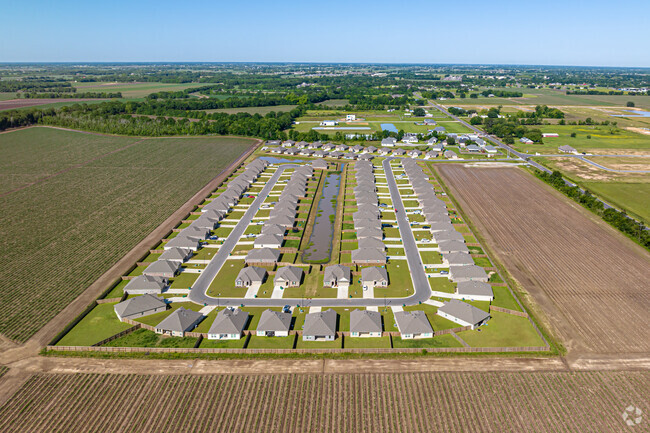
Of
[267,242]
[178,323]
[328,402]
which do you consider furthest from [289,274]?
[328,402]

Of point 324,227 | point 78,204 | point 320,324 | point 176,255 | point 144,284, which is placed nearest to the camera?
point 320,324

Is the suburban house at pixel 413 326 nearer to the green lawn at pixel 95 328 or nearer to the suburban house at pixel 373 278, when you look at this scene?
the suburban house at pixel 373 278

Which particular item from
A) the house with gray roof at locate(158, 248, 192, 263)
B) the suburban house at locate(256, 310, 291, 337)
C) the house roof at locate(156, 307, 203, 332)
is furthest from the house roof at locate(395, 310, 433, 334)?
the house with gray roof at locate(158, 248, 192, 263)

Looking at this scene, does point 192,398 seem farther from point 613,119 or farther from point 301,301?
point 613,119

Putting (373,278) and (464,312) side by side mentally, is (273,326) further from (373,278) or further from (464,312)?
(464,312)

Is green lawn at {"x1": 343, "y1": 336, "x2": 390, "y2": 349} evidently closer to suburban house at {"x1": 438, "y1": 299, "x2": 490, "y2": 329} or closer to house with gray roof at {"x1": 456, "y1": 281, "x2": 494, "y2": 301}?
suburban house at {"x1": 438, "y1": 299, "x2": 490, "y2": 329}

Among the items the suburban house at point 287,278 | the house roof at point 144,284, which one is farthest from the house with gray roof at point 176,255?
the suburban house at point 287,278
